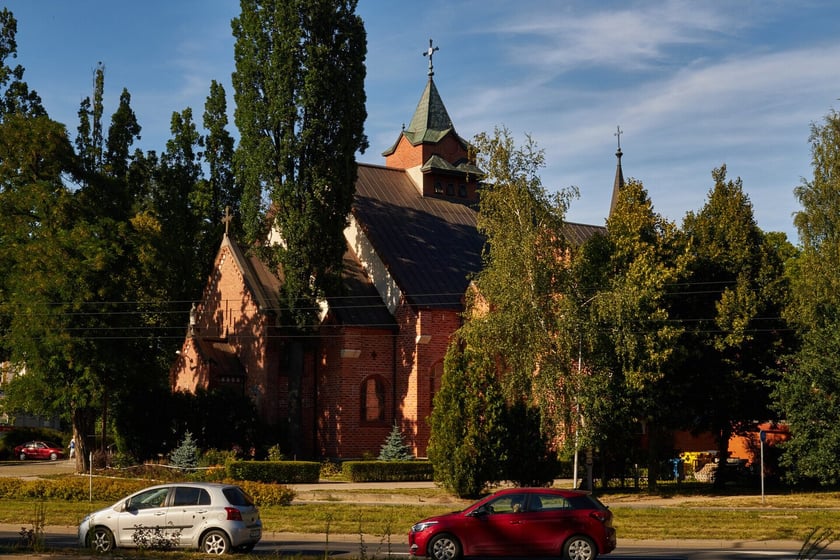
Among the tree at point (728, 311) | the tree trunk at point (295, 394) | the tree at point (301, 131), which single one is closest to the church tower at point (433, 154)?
the tree at point (301, 131)

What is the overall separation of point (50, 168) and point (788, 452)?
30411 millimetres

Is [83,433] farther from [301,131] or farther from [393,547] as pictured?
[393,547]

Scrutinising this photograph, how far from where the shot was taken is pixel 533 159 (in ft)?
113

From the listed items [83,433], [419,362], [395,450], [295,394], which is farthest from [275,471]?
[419,362]

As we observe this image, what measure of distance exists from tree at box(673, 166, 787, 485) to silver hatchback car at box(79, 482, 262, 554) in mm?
21093

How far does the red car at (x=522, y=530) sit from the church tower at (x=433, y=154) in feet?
117

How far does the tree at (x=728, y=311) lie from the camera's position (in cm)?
3588

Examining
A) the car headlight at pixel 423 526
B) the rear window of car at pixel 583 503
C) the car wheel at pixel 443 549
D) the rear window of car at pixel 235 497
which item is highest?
the rear window of car at pixel 235 497

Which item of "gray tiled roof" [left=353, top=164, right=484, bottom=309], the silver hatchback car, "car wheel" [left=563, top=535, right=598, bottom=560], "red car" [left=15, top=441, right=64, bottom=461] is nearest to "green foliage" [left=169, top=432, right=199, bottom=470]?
"gray tiled roof" [left=353, top=164, right=484, bottom=309]

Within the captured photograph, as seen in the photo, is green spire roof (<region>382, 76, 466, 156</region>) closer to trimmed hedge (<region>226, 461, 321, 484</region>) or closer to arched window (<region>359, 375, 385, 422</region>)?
arched window (<region>359, 375, 385, 422</region>)

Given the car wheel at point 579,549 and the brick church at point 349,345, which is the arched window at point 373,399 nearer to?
the brick church at point 349,345

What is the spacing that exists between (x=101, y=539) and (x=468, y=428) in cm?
1407

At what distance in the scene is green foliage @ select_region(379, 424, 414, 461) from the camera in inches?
A: 1655

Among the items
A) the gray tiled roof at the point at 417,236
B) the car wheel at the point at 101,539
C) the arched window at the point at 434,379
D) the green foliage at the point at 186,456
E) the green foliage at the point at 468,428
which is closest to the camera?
the car wheel at the point at 101,539
